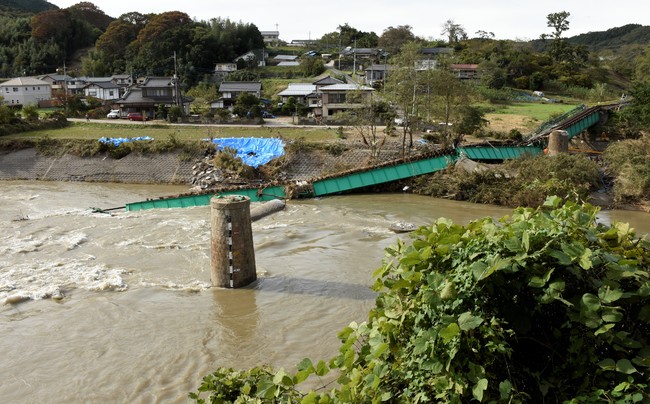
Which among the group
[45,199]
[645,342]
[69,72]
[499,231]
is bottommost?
[45,199]

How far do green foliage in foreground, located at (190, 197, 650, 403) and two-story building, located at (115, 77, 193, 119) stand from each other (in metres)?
43.5

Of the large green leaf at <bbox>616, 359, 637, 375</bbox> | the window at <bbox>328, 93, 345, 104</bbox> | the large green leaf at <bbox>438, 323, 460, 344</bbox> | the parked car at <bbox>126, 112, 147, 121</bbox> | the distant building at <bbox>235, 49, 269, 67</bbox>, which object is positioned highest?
the distant building at <bbox>235, 49, 269, 67</bbox>

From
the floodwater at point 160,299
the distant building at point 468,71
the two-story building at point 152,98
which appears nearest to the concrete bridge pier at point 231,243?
the floodwater at point 160,299

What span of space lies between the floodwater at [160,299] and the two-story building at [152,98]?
86.0 ft

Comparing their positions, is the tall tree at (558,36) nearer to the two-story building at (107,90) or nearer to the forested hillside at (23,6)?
the two-story building at (107,90)

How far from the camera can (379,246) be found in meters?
15.6

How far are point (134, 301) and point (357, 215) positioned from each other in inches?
410

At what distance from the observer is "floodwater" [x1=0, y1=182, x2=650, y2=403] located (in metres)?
8.55

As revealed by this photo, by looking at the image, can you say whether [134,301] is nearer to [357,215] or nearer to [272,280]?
[272,280]

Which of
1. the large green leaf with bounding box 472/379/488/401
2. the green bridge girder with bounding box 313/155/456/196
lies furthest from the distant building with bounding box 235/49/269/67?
the large green leaf with bounding box 472/379/488/401

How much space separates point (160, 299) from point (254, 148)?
734 inches

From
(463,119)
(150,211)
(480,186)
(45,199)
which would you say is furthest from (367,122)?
(45,199)

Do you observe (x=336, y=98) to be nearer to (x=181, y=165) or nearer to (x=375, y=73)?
(x=375, y=73)

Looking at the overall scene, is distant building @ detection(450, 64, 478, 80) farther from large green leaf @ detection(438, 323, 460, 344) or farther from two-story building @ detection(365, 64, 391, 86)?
large green leaf @ detection(438, 323, 460, 344)
